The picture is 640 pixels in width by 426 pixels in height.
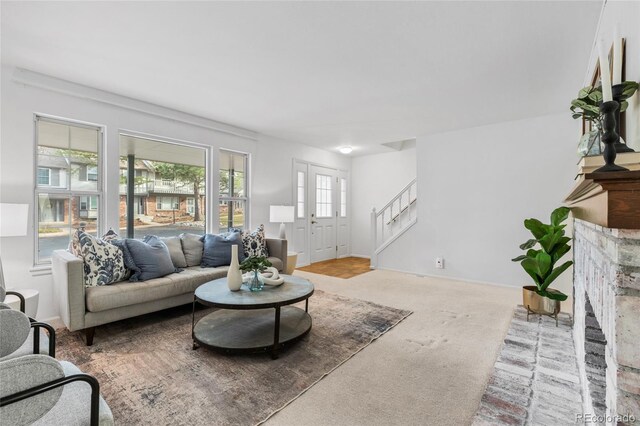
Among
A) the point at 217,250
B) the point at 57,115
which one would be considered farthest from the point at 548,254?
the point at 57,115

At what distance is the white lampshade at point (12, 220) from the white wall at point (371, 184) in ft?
18.5

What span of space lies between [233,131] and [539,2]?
3.84 metres

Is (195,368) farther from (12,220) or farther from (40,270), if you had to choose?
(40,270)

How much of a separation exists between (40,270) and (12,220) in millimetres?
747

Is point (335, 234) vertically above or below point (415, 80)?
below

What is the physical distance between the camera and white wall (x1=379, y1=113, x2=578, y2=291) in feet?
13.0

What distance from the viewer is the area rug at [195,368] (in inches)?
65.1

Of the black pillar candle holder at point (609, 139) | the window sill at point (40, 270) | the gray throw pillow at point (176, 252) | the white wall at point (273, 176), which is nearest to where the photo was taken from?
the black pillar candle holder at point (609, 139)

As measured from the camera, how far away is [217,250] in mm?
3643

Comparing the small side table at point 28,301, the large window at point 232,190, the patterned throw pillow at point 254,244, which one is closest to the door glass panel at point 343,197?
the large window at point 232,190

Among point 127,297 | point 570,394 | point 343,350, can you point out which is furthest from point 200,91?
point 570,394

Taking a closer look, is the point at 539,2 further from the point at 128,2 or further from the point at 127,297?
the point at 127,297

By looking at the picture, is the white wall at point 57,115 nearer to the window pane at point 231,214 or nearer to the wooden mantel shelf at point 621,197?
the window pane at point 231,214

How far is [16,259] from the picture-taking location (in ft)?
9.10
